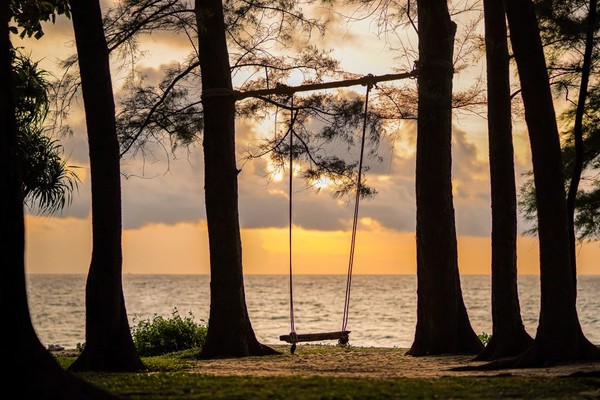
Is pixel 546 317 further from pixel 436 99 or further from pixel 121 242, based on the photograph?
pixel 121 242

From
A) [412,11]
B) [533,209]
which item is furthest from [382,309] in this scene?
[412,11]

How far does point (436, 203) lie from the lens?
15.2 meters

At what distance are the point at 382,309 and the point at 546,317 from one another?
53993 millimetres

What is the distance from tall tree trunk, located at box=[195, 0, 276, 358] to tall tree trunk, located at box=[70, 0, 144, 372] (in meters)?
3.22

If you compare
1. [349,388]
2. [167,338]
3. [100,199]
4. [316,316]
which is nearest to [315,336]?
[167,338]

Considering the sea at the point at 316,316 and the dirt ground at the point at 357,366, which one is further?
the sea at the point at 316,316

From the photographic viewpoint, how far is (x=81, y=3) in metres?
12.5

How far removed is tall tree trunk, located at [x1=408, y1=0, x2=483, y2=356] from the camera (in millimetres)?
15258

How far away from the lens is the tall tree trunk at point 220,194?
51.4 feet

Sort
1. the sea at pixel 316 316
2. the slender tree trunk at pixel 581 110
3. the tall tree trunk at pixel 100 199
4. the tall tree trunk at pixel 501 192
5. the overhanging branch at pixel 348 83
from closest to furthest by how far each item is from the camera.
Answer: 1. the tall tree trunk at pixel 100 199
2. the tall tree trunk at pixel 501 192
3. the overhanging branch at pixel 348 83
4. the slender tree trunk at pixel 581 110
5. the sea at pixel 316 316

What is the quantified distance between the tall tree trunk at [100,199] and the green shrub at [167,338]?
20.3 feet

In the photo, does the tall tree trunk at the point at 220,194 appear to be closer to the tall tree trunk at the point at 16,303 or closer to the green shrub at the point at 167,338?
the green shrub at the point at 167,338

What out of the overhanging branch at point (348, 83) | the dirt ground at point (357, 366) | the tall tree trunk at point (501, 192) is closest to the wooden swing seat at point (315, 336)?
the dirt ground at point (357, 366)

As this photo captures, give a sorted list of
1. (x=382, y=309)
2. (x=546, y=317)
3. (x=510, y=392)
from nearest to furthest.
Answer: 1. (x=510, y=392)
2. (x=546, y=317)
3. (x=382, y=309)
